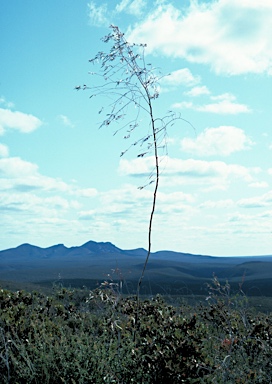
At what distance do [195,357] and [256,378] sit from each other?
0.72 m

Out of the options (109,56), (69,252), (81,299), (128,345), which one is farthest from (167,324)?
(69,252)

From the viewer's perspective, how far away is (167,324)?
4895 mm

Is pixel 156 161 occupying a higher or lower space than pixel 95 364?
higher

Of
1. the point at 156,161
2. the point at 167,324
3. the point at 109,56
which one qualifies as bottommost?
the point at 167,324

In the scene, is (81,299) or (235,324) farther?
(81,299)

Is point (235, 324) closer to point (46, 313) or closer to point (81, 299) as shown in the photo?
point (46, 313)

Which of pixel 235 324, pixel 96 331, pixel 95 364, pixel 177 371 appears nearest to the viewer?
pixel 177 371

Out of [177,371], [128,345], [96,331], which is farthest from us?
[96,331]

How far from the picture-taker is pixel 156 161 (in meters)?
5.54

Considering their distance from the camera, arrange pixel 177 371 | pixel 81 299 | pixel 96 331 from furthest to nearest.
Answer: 1. pixel 81 299
2. pixel 96 331
3. pixel 177 371

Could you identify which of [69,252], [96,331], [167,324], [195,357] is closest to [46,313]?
[96,331]

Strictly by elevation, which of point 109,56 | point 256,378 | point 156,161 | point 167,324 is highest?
point 109,56

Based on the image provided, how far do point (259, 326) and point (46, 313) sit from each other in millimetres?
3449

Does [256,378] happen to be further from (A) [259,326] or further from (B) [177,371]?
(A) [259,326]
